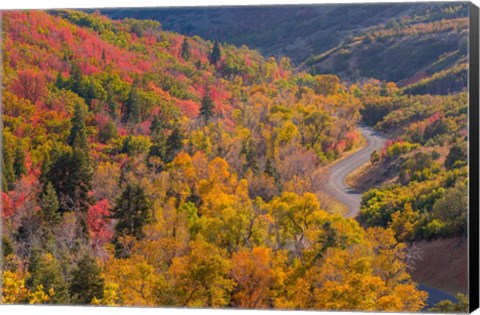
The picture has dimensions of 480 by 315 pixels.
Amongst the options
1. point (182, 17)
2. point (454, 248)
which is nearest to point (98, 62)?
point (182, 17)

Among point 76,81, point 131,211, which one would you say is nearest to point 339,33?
point 131,211

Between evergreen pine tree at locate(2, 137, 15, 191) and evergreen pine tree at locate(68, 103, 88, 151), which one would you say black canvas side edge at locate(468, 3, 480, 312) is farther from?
evergreen pine tree at locate(2, 137, 15, 191)

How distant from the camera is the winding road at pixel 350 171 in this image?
26.2 m

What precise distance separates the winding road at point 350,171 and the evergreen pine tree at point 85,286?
22.2 ft

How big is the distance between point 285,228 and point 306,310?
3142 mm

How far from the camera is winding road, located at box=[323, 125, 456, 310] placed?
26.2 m

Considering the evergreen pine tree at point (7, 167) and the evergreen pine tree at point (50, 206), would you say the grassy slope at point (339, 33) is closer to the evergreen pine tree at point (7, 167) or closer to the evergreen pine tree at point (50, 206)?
the evergreen pine tree at point (7, 167)

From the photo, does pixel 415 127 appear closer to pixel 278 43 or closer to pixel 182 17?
pixel 278 43

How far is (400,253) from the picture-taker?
25469mm

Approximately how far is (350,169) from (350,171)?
63 mm

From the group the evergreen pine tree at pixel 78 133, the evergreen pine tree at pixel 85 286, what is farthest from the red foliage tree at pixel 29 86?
the evergreen pine tree at pixel 85 286

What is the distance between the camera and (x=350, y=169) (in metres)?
26.9

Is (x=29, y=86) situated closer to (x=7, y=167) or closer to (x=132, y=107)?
(x=7, y=167)

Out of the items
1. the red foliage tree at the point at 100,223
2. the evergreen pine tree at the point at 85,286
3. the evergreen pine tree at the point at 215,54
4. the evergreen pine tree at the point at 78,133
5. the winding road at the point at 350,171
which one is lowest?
the evergreen pine tree at the point at 85,286
